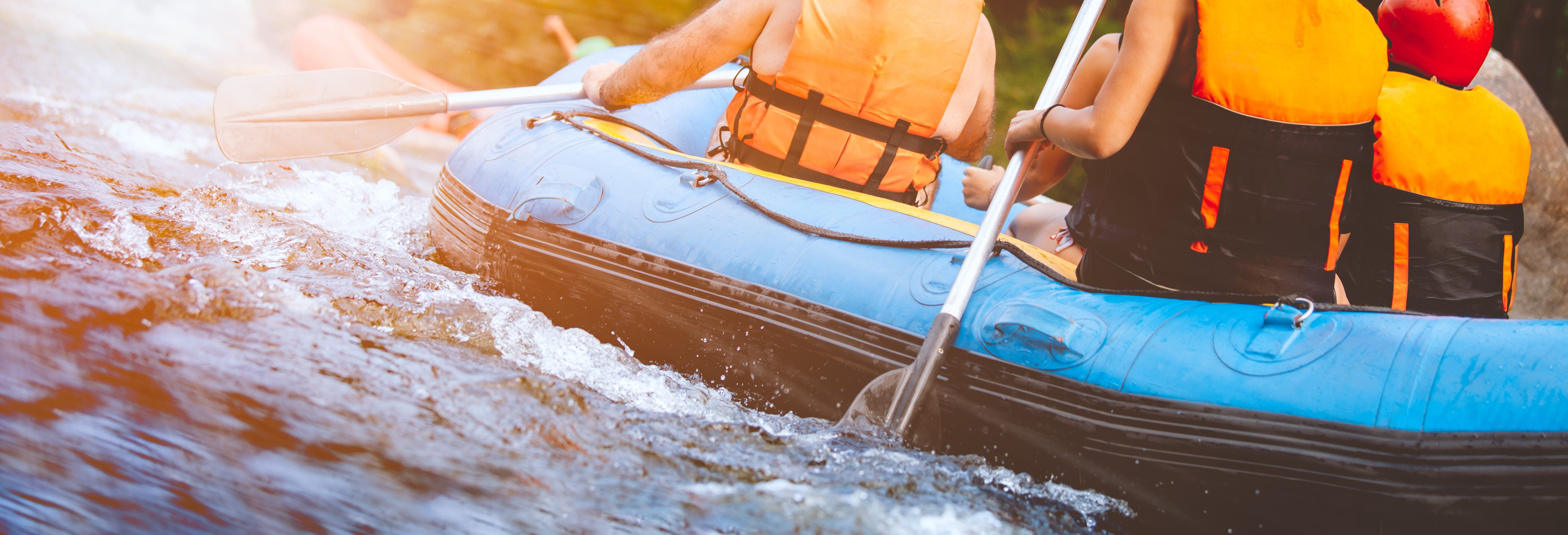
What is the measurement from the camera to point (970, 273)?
5.70 feet

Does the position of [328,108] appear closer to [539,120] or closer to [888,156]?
[539,120]

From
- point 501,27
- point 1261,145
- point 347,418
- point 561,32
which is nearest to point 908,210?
point 1261,145

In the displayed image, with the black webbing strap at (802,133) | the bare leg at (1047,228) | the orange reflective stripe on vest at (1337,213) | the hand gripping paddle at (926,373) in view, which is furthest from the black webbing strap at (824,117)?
the orange reflective stripe on vest at (1337,213)

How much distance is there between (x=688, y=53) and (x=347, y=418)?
4.58 ft

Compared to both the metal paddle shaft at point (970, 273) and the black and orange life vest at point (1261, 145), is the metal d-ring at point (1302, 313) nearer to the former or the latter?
the black and orange life vest at point (1261, 145)

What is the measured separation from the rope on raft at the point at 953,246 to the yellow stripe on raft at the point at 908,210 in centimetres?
4

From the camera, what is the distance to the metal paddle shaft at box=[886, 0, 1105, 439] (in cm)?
166

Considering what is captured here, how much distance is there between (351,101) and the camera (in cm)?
295

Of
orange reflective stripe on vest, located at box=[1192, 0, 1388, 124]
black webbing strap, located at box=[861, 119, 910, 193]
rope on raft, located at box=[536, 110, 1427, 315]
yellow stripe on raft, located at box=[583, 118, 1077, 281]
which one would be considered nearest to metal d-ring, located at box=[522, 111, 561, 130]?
rope on raft, located at box=[536, 110, 1427, 315]

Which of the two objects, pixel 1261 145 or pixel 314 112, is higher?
pixel 1261 145

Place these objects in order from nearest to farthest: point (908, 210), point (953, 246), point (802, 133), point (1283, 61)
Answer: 1. point (1283, 61)
2. point (953, 246)
3. point (908, 210)
4. point (802, 133)

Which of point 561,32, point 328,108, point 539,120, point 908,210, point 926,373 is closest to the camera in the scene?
point 926,373

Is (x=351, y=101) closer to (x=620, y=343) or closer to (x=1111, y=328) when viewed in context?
(x=620, y=343)

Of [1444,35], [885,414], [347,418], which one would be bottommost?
[347,418]
